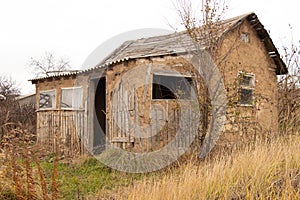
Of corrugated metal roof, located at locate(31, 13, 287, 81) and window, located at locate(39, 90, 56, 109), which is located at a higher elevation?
corrugated metal roof, located at locate(31, 13, 287, 81)

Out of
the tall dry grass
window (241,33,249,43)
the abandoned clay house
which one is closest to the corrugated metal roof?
the abandoned clay house

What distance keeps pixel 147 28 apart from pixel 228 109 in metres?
7.10

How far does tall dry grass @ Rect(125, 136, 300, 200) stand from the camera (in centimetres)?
370

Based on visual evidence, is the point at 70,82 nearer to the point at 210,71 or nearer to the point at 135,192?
the point at 210,71

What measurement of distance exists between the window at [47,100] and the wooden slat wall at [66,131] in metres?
1.21

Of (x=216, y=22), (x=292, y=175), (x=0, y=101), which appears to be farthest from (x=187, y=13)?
(x=0, y=101)

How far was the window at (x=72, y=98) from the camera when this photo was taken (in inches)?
451

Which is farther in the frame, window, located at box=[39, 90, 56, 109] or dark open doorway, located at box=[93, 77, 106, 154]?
window, located at box=[39, 90, 56, 109]

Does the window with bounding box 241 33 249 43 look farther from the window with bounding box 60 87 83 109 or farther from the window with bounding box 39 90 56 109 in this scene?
the window with bounding box 39 90 56 109

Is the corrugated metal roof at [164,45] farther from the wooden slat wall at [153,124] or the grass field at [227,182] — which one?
the grass field at [227,182]

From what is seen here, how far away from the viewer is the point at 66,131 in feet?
34.3

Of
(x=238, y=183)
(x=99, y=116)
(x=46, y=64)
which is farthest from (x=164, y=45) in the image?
(x=46, y=64)

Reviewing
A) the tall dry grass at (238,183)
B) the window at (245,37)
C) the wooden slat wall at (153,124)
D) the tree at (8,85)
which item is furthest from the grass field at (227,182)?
the tree at (8,85)

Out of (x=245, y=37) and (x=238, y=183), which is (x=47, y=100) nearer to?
(x=245, y=37)
